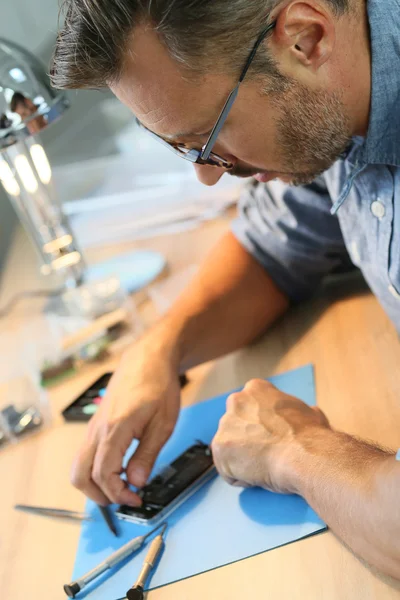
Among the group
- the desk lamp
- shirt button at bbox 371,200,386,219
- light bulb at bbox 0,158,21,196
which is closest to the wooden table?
shirt button at bbox 371,200,386,219

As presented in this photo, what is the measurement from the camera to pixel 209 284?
127cm

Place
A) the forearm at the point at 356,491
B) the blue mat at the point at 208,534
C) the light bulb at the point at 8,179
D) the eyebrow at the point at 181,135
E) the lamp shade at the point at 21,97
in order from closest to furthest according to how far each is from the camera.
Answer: the forearm at the point at 356,491
the blue mat at the point at 208,534
the eyebrow at the point at 181,135
the lamp shade at the point at 21,97
the light bulb at the point at 8,179

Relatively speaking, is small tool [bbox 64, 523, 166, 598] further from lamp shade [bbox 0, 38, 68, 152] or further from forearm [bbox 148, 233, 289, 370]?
lamp shade [bbox 0, 38, 68, 152]

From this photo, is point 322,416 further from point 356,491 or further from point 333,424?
point 356,491

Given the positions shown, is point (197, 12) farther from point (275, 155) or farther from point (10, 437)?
point (10, 437)

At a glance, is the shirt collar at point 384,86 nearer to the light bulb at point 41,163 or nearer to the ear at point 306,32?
the ear at point 306,32

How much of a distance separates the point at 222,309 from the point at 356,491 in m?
0.56

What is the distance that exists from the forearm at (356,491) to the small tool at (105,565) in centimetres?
21

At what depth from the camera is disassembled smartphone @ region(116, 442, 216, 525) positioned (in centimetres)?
89

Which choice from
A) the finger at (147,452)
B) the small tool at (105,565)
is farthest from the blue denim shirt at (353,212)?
the small tool at (105,565)

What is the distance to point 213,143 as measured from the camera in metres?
0.88

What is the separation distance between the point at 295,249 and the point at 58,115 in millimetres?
Answer: 502

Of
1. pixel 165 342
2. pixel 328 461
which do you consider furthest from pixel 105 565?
pixel 165 342

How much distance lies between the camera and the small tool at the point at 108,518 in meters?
0.89
